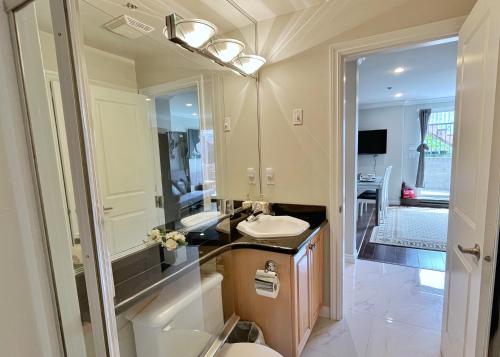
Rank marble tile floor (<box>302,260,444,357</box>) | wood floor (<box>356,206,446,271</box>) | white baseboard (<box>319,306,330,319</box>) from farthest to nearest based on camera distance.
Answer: wood floor (<box>356,206,446,271</box>)
white baseboard (<box>319,306,330,319</box>)
marble tile floor (<box>302,260,444,357</box>)

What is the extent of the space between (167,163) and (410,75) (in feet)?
13.3

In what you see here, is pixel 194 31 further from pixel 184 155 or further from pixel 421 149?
pixel 421 149

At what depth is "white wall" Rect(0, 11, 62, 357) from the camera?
2.21 feet

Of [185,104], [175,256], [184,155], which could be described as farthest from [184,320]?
[185,104]

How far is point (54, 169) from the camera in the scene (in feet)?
2.45

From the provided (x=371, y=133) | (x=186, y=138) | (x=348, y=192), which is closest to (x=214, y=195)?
(x=186, y=138)

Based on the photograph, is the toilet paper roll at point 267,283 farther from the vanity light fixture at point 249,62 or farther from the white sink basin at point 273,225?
the vanity light fixture at point 249,62

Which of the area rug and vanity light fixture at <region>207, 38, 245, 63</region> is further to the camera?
the area rug

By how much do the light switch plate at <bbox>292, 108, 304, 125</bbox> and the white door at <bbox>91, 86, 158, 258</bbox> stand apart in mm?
1094

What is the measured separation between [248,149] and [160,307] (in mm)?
1423

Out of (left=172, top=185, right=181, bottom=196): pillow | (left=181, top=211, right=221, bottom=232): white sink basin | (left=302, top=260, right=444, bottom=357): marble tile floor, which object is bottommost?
(left=302, top=260, right=444, bottom=357): marble tile floor

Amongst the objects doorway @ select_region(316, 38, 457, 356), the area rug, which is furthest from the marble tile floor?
the area rug

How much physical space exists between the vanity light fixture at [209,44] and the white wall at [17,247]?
1051 mm

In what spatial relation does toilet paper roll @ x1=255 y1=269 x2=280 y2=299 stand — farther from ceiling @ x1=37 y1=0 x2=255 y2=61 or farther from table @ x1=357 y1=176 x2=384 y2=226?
table @ x1=357 y1=176 x2=384 y2=226
